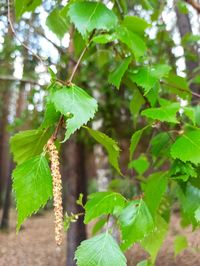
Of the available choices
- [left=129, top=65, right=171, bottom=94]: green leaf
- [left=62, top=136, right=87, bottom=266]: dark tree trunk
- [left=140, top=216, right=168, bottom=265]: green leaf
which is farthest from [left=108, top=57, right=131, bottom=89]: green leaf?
[left=62, top=136, right=87, bottom=266]: dark tree trunk

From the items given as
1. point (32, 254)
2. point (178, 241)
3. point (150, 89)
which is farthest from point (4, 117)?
point (150, 89)

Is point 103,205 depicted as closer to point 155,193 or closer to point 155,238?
point 155,193

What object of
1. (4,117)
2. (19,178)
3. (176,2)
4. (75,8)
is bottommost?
(19,178)

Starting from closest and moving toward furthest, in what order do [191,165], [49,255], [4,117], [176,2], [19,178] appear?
[19,178], [191,165], [176,2], [49,255], [4,117]

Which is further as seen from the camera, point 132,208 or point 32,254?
point 32,254

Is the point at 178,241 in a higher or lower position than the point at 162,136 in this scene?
lower

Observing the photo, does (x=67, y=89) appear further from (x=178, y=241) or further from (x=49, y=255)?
(x=49, y=255)

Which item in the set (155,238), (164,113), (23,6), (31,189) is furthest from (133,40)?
(155,238)

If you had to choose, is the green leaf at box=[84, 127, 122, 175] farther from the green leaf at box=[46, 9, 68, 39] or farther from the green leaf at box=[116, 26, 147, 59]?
the green leaf at box=[46, 9, 68, 39]
